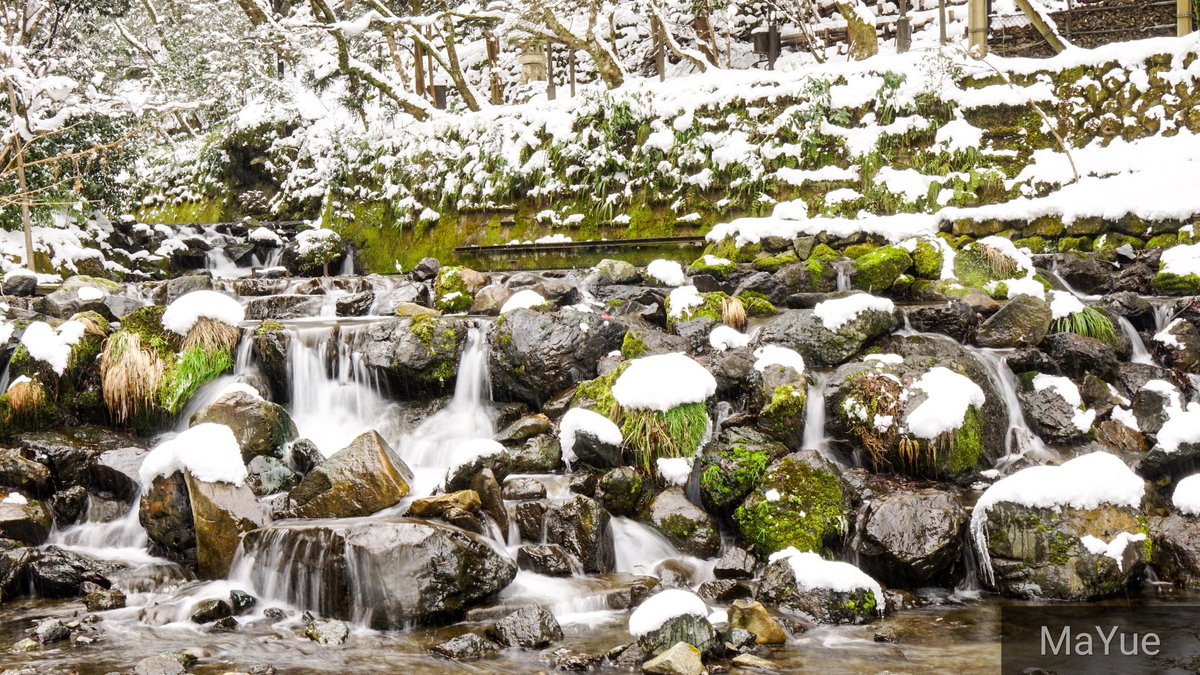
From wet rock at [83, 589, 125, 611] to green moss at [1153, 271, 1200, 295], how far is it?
1029 centimetres

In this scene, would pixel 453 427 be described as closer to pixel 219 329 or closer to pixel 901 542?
pixel 219 329

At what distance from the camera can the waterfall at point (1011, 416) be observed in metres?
6.91

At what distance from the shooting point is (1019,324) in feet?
25.8

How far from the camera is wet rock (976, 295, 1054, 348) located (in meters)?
7.81

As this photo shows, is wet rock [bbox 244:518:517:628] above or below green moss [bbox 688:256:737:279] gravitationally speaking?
below

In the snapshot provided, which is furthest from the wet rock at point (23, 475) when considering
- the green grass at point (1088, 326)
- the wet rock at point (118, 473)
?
the green grass at point (1088, 326)

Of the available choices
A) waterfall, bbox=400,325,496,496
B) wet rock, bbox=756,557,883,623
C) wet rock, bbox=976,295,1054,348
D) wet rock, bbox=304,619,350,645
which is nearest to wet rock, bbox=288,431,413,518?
waterfall, bbox=400,325,496,496

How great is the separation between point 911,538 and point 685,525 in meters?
1.56

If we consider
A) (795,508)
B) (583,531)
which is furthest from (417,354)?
(795,508)

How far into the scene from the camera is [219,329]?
822 centimetres

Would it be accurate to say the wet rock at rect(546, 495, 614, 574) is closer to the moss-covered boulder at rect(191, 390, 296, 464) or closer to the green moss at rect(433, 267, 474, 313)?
the moss-covered boulder at rect(191, 390, 296, 464)

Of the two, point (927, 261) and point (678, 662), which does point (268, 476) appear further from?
point (927, 261)

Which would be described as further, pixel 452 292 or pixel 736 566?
pixel 452 292
